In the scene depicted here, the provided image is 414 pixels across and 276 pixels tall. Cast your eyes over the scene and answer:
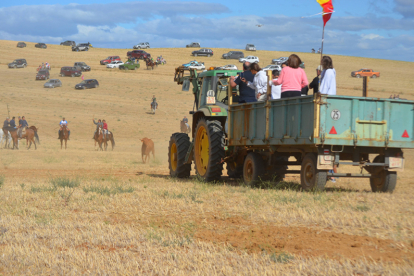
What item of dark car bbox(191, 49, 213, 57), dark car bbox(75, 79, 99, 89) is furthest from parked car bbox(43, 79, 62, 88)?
dark car bbox(191, 49, 213, 57)

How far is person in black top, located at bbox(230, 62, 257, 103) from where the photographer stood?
35.6 feet

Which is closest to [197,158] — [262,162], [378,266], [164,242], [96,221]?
[262,162]

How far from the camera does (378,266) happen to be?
432 centimetres

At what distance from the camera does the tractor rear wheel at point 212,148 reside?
36.1 ft

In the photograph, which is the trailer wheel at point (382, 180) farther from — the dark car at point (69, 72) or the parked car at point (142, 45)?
the parked car at point (142, 45)

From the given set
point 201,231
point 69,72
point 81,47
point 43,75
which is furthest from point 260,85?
point 81,47

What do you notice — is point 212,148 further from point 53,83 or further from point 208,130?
point 53,83

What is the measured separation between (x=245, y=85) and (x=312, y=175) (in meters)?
2.76

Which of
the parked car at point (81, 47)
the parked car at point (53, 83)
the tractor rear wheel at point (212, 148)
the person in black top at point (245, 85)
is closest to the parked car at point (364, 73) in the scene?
the parked car at point (53, 83)

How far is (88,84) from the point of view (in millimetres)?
52688

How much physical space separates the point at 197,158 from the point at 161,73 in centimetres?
5301

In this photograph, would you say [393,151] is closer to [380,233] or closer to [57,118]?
[380,233]

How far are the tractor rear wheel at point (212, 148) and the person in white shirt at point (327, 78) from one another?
8.52ft

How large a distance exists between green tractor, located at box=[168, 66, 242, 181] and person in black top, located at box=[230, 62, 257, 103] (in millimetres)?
241
